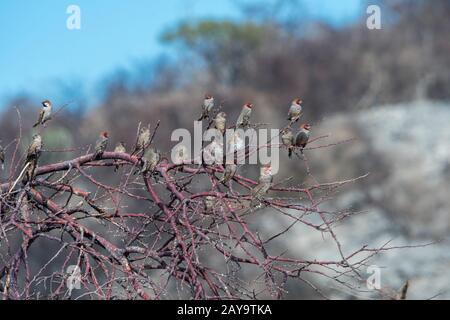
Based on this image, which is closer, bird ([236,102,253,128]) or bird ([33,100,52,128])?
bird ([236,102,253,128])

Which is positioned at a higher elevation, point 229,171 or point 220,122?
point 220,122

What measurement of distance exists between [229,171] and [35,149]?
1.37 m

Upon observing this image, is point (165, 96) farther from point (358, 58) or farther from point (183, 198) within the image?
point (183, 198)

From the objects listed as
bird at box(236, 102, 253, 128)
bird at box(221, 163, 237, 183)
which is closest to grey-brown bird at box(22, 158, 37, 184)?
bird at box(221, 163, 237, 183)

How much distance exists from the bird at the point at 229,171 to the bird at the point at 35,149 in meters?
1.27

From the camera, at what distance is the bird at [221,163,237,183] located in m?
5.52

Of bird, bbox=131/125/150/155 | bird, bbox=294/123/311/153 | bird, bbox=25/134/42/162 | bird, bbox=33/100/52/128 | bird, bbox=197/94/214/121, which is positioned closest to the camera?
bird, bbox=25/134/42/162

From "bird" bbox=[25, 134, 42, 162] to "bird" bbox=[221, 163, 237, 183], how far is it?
1.27 meters

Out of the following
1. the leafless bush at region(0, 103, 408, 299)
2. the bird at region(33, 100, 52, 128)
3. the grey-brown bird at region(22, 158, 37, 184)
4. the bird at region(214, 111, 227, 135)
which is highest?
the bird at region(33, 100, 52, 128)

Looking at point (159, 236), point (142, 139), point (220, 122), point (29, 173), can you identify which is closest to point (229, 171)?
point (159, 236)

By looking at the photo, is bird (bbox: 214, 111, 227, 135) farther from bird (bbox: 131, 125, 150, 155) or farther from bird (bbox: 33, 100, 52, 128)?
bird (bbox: 33, 100, 52, 128)

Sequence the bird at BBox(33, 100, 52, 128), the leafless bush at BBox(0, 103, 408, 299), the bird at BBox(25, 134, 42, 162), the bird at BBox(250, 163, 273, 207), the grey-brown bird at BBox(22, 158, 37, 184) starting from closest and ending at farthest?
the leafless bush at BBox(0, 103, 408, 299) < the bird at BBox(250, 163, 273, 207) < the grey-brown bird at BBox(22, 158, 37, 184) < the bird at BBox(25, 134, 42, 162) < the bird at BBox(33, 100, 52, 128)

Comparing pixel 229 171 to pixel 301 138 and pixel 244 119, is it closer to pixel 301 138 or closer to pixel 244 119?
pixel 244 119

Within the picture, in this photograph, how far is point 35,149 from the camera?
606 centimetres
